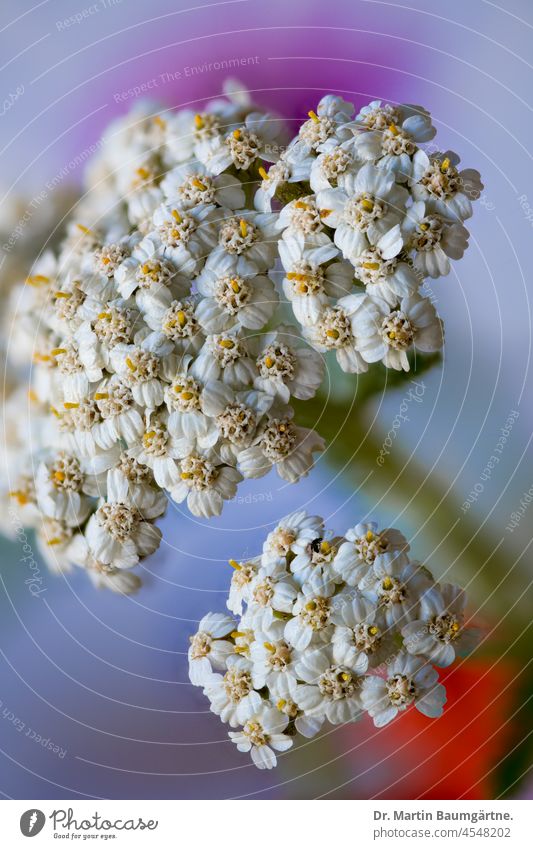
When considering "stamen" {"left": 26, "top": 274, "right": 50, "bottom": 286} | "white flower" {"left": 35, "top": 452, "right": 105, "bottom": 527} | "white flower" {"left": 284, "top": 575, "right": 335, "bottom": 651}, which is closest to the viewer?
"white flower" {"left": 284, "top": 575, "right": 335, "bottom": 651}

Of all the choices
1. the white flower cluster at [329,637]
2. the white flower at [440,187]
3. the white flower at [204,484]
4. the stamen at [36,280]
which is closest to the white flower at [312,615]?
the white flower cluster at [329,637]

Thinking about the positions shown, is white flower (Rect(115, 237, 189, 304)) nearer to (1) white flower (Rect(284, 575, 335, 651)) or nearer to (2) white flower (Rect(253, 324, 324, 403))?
(2) white flower (Rect(253, 324, 324, 403))

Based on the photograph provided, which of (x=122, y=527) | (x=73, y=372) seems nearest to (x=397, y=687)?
(x=122, y=527)

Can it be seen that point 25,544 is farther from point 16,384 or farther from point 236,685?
point 236,685

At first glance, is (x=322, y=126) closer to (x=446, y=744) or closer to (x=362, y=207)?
(x=362, y=207)

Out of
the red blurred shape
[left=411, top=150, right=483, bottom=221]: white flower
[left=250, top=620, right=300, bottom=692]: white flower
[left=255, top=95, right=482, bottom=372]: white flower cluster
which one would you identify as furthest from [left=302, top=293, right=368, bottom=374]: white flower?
the red blurred shape

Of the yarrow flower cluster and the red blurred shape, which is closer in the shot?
the yarrow flower cluster

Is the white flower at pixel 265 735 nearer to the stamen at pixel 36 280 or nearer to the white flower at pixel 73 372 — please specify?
the white flower at pixel 73 372
